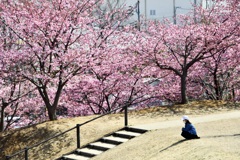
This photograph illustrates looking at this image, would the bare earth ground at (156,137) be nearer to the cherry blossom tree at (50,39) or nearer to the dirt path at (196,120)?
the dirt path at (196,120)

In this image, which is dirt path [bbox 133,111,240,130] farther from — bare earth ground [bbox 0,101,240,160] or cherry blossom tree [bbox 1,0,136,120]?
cherry blossom tree [bbox 1,0,136,120]

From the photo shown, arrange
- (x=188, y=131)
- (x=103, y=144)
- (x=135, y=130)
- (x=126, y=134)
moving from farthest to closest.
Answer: (x=135, y=130) → (x=126, y=134) → (x=103, y=144) → (x=188, y=131)

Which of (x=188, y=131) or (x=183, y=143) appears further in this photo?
(x=188, y=131)

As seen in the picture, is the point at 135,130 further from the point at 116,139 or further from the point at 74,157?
the point at 74,157

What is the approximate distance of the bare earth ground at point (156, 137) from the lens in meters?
12.5

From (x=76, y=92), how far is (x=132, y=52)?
14.6 feet

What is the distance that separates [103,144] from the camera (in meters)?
16.1

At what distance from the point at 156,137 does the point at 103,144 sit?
2372 millimetres

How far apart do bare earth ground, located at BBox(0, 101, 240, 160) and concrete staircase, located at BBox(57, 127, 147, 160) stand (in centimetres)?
47

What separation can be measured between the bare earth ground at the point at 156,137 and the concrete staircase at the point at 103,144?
18.6 inches

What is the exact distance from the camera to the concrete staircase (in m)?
15.6

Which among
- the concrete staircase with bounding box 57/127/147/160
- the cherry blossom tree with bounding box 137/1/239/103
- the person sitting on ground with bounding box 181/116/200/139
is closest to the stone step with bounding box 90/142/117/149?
the concrete staircase with bounding box 57/127/147/160

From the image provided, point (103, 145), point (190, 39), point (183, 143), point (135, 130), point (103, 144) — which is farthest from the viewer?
point (190, 39)

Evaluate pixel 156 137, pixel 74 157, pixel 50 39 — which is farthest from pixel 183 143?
pixel 50 39
